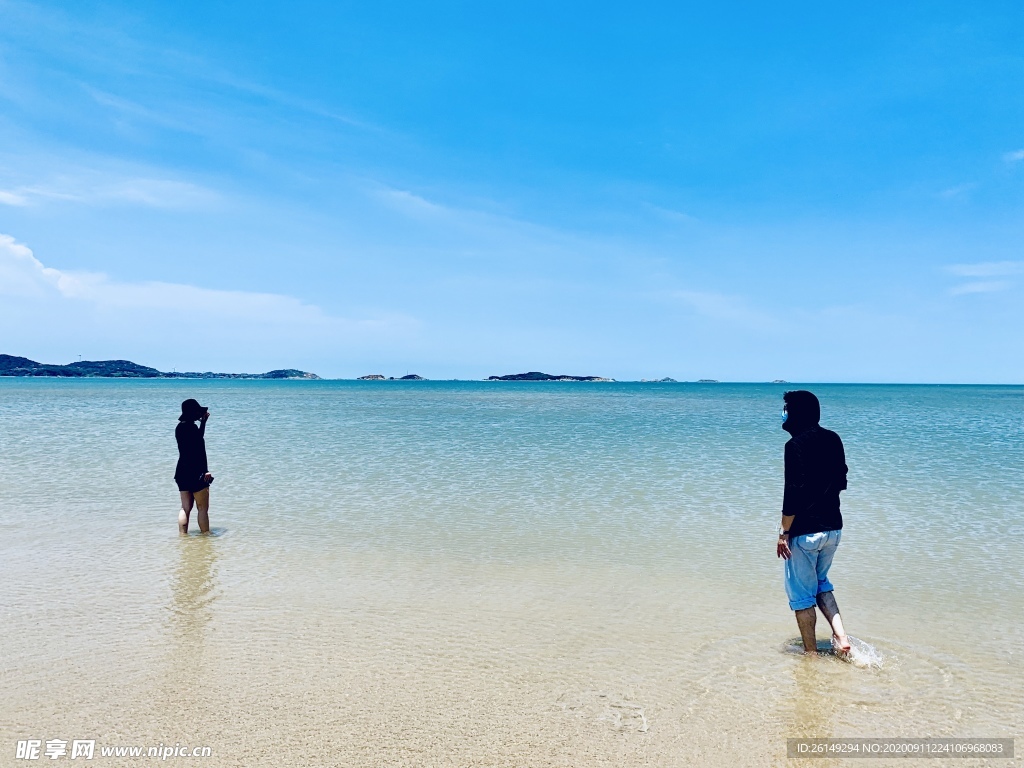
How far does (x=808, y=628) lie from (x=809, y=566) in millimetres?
509

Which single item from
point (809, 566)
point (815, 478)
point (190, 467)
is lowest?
point (809, 566)

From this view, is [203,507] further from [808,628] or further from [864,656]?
[864,656]

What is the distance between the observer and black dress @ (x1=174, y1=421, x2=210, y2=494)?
9195 mm

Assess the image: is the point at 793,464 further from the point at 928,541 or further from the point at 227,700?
the point at 928,541

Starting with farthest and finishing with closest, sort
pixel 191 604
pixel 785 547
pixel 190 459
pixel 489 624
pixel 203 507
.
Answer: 1. pixel 203 507
2. pixel 190 459
3. pixel 191 604
4. pixel 489 624
5. pixel 785 547

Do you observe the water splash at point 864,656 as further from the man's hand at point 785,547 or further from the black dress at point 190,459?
the black dress at point 190,459

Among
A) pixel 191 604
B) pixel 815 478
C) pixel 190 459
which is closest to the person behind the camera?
pixel 815 478

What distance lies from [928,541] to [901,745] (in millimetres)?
6153

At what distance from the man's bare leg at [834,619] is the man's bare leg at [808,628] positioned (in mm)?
125

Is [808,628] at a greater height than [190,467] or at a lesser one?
lesser

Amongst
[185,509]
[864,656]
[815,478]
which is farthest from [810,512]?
[185,509]

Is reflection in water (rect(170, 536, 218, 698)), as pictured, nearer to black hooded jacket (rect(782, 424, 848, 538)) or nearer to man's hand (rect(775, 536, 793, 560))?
Result: man's hand (rect(775, 536, 793, 560))

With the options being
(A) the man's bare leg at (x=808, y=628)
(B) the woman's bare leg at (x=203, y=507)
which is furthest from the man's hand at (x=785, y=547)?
(B) the woman's bare leg at (x=203, y=507)

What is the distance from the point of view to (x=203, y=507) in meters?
9.43
